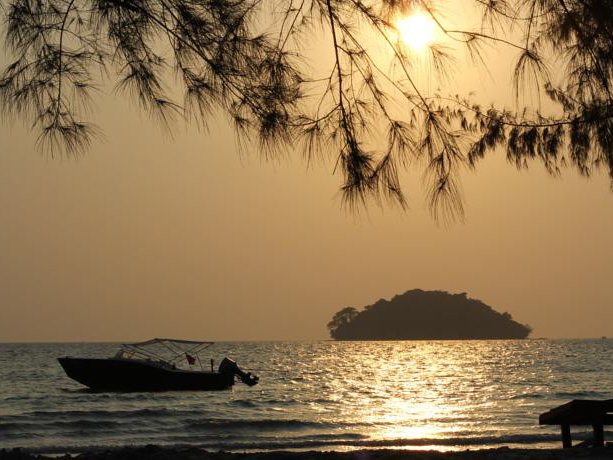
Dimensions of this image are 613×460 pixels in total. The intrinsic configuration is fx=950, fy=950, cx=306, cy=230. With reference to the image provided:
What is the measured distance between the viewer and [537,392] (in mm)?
41406

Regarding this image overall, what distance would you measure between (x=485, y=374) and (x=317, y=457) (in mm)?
47799

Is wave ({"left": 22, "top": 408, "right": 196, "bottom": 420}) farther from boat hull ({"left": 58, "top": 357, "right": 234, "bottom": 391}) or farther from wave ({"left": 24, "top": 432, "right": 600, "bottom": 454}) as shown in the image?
wave ({"left": 24, "top": 432, "right": 600, "bottom": 454})

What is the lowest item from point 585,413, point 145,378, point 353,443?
point 353,443

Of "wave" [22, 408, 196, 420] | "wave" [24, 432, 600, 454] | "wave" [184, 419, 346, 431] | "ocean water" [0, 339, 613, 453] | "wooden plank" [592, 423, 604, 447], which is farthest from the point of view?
"wave" [22, 408, 196, 420]

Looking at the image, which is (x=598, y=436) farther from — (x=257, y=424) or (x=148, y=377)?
(x=148, y=377)

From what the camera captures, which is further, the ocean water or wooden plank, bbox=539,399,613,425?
the ocean water

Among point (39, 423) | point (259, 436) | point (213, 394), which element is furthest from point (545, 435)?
point (213, 394)

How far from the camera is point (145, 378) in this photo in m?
36.2

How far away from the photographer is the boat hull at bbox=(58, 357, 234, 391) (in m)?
36.2

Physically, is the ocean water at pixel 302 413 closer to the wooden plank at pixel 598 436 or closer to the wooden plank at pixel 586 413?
the wooden plank at pixel 598 436

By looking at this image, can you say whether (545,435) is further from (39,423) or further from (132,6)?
(132,6)

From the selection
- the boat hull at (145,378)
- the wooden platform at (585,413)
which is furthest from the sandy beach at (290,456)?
the boat hull at (145,378)


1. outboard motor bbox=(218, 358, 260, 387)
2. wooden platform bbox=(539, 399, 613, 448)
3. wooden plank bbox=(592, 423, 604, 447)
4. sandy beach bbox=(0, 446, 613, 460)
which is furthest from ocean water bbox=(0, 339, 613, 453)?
wooden platform bbox=(539, 399, 613, 448)

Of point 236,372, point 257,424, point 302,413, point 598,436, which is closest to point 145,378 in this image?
point 236,372
